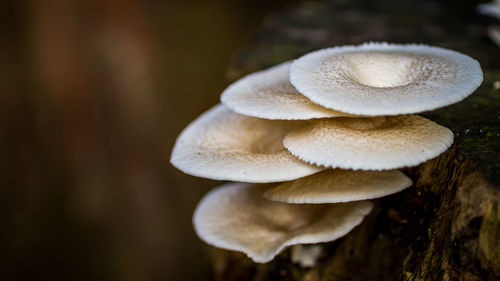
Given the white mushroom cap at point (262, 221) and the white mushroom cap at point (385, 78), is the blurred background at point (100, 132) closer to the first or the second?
the white mushroom cap at point (262, 221)

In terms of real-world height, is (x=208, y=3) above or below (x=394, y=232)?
above

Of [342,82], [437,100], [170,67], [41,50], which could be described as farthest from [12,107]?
[437,100]

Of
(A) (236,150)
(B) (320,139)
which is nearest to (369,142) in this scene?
(B) (320,139)

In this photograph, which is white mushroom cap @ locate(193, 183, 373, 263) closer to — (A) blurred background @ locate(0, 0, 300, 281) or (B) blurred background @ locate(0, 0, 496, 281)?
(B) blurred background @ locate(0, 0, 496, 281)

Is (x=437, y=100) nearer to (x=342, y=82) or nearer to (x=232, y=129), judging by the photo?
(x=342, y=82)

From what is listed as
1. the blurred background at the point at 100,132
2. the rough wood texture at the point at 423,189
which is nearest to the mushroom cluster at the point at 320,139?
the rough wood texture at the point at 423,189

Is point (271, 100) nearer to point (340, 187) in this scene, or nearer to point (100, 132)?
point (340, 187)
